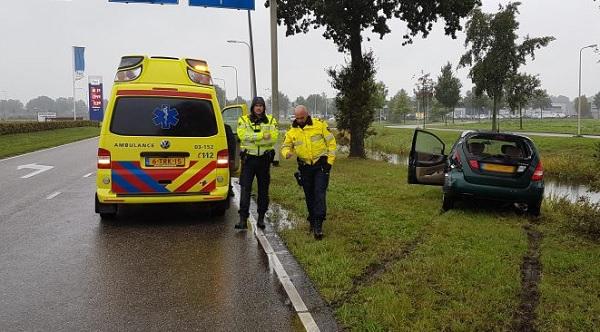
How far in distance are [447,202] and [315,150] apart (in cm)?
284

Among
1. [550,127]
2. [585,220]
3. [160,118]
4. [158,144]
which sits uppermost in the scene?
[160,118]

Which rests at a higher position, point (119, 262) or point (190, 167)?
point (190, 167)

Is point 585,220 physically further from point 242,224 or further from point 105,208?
point 105,208

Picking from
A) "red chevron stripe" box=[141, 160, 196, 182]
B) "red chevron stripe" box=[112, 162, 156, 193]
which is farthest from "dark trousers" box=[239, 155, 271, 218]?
"red chevron stripe" box=[112, 162, 156, 193]

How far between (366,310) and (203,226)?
3.76m

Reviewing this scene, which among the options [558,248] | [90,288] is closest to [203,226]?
[90,288]

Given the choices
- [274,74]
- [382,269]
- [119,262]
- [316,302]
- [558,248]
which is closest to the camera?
[316,302]

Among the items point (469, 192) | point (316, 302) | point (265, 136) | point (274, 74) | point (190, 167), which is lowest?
point (316, 302)

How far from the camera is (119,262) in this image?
5.28 m

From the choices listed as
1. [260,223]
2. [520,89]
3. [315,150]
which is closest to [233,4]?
[260,223]

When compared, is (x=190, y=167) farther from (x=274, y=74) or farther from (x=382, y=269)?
(x=274, y=74)

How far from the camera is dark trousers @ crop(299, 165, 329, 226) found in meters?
6.22

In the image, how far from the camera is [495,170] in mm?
7465

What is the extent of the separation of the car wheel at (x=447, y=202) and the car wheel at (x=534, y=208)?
1159 mm
